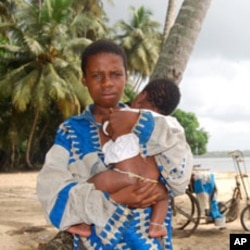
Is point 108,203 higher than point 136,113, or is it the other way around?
point 136,113

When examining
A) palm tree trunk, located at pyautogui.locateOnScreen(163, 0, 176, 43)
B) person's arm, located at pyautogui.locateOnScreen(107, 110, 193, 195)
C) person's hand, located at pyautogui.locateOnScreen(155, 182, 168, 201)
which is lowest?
person's hand, located at pyautogui.locateOnScreen(155, 182, 168, 201)

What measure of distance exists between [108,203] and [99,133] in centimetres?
32

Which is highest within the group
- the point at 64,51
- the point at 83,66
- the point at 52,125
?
the point at 64,51

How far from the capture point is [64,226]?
167 cm

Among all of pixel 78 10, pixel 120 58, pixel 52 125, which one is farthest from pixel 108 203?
pixel 78 10

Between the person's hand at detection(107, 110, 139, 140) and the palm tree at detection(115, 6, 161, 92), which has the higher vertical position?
the palm tree at detection(115, 6, 161, 92)

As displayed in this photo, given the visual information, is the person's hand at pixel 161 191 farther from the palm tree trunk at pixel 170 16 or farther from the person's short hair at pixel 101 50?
the palm tree trunk at pixel 170 16

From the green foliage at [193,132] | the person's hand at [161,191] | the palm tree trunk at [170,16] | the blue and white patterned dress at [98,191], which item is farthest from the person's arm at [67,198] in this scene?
the green foliage at [193,132]

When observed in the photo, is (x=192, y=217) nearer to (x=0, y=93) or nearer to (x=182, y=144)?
(x=182, y=144)

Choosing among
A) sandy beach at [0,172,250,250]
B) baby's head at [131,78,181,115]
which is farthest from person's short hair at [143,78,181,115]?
sandy beach at [0,172,250,250]

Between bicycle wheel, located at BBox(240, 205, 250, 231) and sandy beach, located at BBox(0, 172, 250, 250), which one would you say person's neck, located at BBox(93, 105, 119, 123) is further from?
bicycle wheel, located at BBox(240, 205, 250, 231)

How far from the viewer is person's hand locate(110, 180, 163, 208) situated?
1658 millimetres

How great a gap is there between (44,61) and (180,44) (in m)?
18.1

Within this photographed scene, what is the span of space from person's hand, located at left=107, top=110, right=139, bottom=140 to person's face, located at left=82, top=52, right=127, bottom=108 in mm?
169
